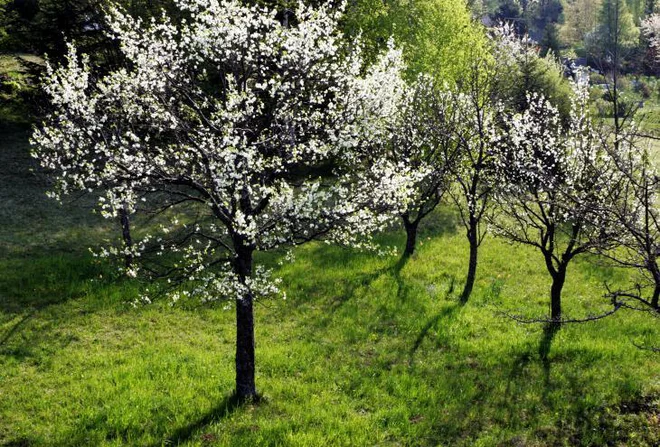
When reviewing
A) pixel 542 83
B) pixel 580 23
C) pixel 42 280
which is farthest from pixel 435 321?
pixel 580 23

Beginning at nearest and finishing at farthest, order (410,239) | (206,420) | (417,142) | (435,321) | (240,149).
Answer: (240,149) → (206,420) → (435,321) → (417,142) → (410,239)

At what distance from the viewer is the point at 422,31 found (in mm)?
29547

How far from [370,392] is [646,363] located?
8.30 meters

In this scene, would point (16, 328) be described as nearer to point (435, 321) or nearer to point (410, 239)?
point (435, 321)

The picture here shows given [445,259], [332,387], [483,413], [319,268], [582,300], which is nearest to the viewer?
[483,413]

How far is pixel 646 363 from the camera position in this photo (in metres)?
14.6

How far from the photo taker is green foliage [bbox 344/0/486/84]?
28.6 m

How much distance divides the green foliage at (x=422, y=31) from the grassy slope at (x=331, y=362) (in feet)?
41.9

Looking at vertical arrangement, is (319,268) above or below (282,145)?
below

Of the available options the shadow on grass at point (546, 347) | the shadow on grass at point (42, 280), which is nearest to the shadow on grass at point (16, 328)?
the shadow on grass at point (42, 280)

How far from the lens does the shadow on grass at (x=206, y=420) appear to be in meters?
11.0

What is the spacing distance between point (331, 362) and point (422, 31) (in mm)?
22093

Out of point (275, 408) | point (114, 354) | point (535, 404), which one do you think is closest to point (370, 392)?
point (275, 408)

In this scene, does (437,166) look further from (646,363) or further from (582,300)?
(646,363)
